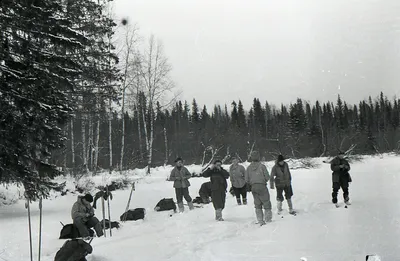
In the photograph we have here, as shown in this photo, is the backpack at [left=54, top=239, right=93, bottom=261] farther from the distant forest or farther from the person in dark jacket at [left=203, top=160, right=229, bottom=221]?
the distant forest

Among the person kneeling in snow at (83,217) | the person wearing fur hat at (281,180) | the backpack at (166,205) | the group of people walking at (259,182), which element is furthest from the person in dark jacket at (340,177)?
the person kneeling in snow at (83,217)

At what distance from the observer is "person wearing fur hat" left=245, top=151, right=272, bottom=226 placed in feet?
29.9

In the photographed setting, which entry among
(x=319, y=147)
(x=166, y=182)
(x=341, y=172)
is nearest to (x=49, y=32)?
(x=341, y=172)

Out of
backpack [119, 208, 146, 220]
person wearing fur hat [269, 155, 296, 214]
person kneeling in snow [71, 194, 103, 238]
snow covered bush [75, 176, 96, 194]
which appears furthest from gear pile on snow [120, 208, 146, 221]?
snow covered bush [75, 176, 96, 194]

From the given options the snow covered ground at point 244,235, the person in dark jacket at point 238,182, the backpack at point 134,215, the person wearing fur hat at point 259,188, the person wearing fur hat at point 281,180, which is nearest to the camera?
the snow covered ground at point 244,235

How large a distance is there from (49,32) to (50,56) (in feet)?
2.69

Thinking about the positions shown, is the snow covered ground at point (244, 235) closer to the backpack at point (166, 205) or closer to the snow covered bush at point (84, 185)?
the backpack at point (166, 205)

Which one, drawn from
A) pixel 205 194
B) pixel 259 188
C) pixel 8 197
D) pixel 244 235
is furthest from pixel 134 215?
pixel 8 197

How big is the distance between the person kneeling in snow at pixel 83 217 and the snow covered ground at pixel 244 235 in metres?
0.46

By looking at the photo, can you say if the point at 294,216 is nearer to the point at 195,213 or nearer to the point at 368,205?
the point at 368,205

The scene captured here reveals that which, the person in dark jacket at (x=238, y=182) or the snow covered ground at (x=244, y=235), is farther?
the person in dark jacket at (x=238, y=182)

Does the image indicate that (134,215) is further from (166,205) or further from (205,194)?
(205,194)

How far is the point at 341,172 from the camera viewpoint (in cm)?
1101

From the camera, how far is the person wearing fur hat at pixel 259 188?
29.9ft
